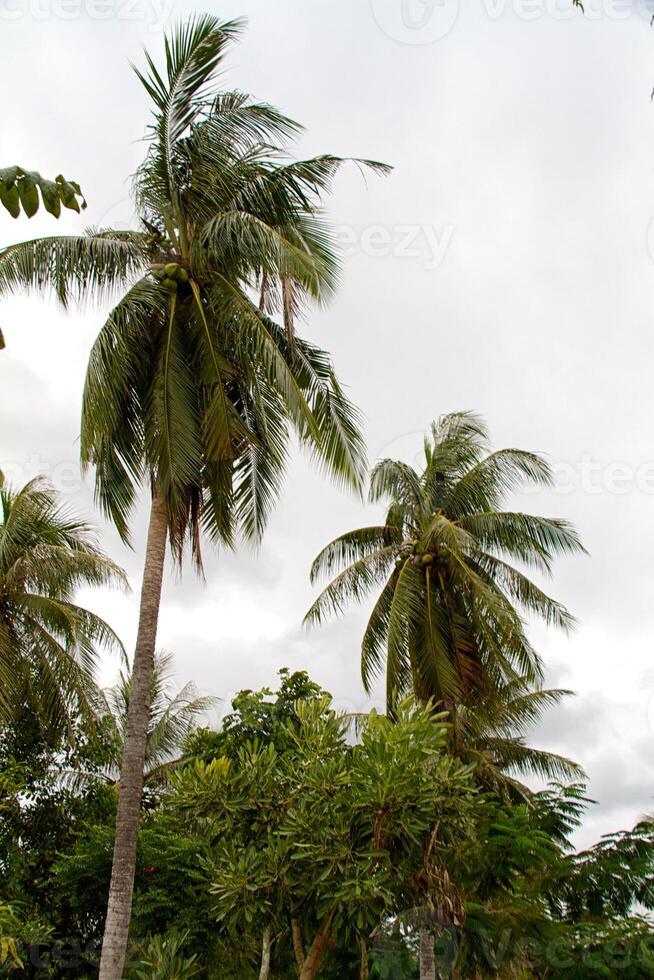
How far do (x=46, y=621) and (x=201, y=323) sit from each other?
6.62 meters

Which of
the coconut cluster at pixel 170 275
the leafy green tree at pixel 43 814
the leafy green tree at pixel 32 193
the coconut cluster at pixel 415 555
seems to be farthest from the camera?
the coconut cluster at pixel 415 555

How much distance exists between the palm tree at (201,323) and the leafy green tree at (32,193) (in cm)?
843

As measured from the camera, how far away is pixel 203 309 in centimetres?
1156

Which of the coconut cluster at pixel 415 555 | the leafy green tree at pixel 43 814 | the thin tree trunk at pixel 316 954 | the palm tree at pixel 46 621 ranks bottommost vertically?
the thin tree trunk at pixel 316 954

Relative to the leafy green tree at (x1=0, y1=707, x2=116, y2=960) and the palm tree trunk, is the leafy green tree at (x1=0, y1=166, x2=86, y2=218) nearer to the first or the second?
the palm tree trunk

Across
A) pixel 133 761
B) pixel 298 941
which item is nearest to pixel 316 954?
pixel 298 941

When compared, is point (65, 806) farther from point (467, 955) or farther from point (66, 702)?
point (467, 955)

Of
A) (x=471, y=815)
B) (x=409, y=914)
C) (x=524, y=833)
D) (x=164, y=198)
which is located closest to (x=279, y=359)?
(x=164, y=198)

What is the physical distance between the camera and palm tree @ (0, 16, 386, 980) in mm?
11031

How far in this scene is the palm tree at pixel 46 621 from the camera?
14852 millimetres

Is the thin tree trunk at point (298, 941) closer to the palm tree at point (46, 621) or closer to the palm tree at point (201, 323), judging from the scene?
the palm tree at point (201, 323)

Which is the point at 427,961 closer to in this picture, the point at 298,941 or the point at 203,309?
the point at 298,941

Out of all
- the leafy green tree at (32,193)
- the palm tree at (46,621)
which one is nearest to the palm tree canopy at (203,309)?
the palm tree at (46,621)

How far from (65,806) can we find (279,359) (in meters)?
9.61
